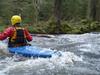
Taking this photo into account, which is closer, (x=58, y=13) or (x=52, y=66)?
(x=52, y=66)

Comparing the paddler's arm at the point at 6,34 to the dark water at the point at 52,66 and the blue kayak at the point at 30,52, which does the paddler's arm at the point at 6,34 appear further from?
the dark water at the point at 52,66

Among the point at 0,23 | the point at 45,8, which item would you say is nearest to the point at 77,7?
the point at 45,8

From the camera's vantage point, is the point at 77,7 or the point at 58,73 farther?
the point at 77,7

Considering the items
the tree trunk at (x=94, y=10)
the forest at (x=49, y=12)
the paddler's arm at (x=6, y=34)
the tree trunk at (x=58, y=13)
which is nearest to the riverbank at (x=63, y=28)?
the forest at (x=49, y=12)

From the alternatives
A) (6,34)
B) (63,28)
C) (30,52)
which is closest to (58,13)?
(63,28)

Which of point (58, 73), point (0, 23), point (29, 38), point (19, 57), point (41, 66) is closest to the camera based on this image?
point (58, 73)

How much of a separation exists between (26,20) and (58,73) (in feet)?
69.3

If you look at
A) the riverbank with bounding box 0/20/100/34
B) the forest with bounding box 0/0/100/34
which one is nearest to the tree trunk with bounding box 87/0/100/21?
the forest with bounding box 0/0/100/34

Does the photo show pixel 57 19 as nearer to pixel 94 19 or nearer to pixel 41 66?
pixel 94 19

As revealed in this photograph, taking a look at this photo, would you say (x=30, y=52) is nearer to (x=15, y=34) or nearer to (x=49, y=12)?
(x=15, y=34)

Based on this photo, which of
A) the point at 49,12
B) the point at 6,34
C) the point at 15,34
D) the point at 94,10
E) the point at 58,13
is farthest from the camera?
the point at 49,12

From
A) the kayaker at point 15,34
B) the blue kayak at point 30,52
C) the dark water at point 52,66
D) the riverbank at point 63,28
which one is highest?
the kayaker at point 15,34

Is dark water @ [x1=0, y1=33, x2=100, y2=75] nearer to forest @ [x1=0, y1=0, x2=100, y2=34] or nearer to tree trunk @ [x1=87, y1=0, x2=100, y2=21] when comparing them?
forest @ [x1=0, y1=0, x2=100, y2=34]

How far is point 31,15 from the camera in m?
29.7
